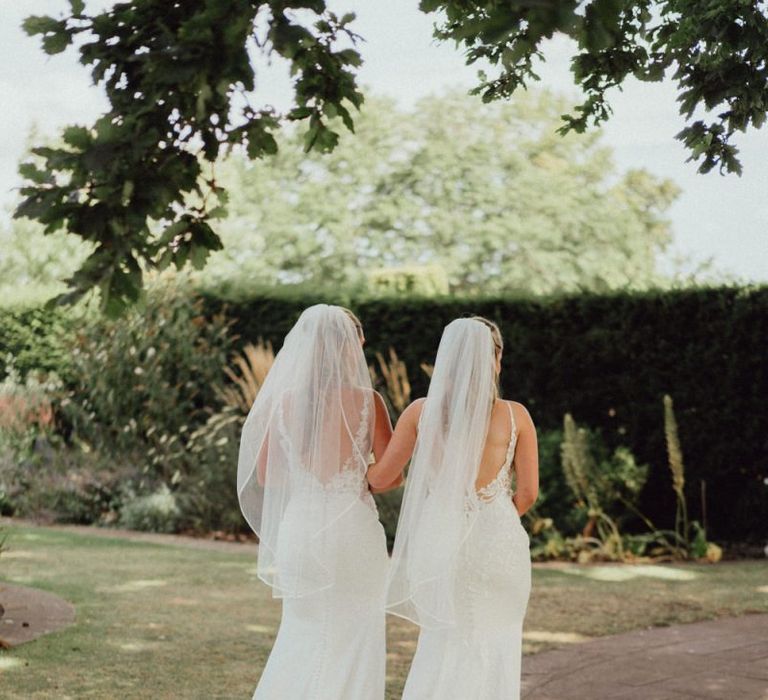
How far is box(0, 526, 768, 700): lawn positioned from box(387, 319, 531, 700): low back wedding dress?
5.00ft

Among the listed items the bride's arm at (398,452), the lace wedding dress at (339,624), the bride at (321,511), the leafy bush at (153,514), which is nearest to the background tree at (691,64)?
the bride at (321,511)

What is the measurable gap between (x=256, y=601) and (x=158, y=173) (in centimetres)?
565

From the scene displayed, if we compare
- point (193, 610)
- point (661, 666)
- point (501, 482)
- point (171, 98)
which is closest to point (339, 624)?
point (501, 482)

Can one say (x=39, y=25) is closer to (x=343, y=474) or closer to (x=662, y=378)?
(x=343, y=474)

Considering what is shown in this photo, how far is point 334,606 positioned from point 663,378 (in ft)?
25.0

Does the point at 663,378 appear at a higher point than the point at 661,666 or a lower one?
higher

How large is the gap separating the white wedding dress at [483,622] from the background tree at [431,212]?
88.4ft

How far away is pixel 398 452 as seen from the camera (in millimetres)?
5000

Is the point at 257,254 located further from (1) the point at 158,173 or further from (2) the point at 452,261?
(1) the point at 158,173

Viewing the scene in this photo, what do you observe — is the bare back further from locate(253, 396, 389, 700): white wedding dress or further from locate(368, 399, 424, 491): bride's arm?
locate(253, 396, 389, 700): white wedding dress

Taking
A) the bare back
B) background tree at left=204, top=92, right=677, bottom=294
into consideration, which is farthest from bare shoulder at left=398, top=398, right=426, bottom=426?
background tree at left=204, top=92, right=677, bottom=294

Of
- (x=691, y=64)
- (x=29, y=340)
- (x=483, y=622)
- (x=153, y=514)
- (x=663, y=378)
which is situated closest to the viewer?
(x=483, y=622)

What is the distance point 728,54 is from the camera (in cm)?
620

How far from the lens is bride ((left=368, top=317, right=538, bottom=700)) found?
15.5ft
